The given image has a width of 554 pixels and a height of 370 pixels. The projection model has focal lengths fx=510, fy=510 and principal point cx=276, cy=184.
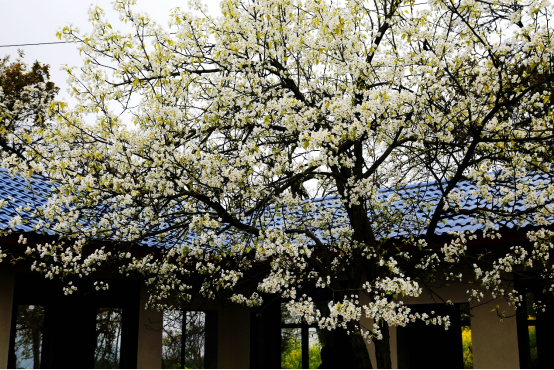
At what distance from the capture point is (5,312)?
19.0ft

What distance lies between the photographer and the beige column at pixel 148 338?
24.4ft

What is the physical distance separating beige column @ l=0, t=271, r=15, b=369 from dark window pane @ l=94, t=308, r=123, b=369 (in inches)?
54.0

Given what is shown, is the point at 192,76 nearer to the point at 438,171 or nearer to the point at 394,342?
the point at 438,171

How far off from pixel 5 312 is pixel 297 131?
3.98 m

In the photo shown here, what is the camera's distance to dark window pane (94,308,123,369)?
23.0 feet

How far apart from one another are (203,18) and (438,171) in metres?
2.88

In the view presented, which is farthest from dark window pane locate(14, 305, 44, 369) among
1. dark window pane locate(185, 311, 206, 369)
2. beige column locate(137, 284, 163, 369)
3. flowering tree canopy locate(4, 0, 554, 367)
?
dark window pane locate(185, 311, 206, 369)

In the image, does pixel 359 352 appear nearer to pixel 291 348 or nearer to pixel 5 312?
pixel 291 348

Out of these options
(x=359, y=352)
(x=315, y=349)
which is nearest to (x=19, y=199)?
(x=315, y=349)

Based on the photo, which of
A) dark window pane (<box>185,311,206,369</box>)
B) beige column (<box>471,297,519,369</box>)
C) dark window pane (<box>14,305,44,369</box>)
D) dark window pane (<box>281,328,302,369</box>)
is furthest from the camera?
dark window pane (<box>185,311,206,369</box>)

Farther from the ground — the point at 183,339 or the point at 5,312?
the point at 5,312

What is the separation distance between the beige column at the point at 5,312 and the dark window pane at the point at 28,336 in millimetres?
261

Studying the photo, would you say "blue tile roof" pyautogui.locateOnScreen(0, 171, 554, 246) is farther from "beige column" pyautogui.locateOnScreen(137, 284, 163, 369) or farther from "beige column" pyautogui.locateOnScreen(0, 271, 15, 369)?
"beige column" pyautogui.locateOnScreen(137, 284, 163, 369)

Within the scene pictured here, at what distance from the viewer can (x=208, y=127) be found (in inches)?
198
